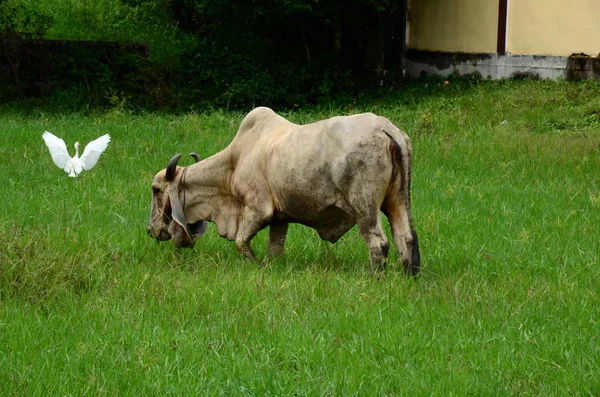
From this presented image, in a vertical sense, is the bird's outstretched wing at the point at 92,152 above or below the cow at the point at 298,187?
below

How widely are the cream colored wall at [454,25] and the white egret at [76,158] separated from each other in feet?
29.8

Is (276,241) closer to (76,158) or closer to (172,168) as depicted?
(172,168)

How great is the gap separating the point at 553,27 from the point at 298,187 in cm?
1052

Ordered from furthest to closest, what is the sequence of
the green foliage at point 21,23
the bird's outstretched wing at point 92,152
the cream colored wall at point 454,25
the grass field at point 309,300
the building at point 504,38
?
the green foliage at point 21,23 < the cream colored wall at point 454,25 < the building at point 504,38 < the bird's outstretched wing at point 92,152 < the grass field at point 309,300

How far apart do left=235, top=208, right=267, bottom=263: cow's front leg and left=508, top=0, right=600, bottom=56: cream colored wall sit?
9948 millimetres

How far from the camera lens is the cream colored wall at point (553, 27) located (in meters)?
15.1

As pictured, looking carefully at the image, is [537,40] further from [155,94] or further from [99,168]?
[99,168]

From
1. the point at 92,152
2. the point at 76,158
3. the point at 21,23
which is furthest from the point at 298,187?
the point at 21,23

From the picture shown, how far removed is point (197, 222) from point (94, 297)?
156 cm

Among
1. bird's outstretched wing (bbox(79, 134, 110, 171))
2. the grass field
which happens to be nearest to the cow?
the grass field

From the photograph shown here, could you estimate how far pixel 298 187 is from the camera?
20.6 ft

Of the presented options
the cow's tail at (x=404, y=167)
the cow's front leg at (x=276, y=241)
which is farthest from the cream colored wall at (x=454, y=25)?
the cow's tail at (x=404, y=167)

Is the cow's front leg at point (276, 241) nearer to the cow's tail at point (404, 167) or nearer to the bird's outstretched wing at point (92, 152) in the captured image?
the cow's tail at point (404, 167)

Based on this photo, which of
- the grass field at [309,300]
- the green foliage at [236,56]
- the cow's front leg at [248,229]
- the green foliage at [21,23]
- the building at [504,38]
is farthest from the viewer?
the green foliage at [21,23]
